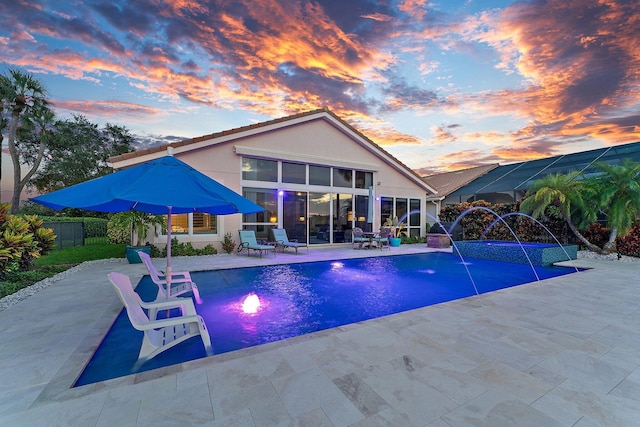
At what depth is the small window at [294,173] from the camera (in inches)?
554

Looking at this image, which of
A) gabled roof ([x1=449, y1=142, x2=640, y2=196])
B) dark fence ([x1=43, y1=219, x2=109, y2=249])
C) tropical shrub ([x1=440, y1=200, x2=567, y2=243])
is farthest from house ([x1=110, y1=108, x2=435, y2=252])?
dark fence ([x1=43, y1=219, x2=109, y2=249])

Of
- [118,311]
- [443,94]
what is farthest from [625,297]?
[443,94]

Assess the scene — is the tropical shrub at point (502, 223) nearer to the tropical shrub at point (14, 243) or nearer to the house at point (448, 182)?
the house at point (448, 182)

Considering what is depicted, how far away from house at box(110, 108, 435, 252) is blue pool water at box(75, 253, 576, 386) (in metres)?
3.90

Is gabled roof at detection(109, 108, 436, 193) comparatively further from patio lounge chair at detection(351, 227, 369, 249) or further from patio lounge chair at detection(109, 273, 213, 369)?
patio lounge chair at detection(109, 273, 213, 369)

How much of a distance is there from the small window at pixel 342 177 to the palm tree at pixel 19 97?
23862mm

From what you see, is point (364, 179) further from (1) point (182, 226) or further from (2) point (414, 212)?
(1) point (182, 226)

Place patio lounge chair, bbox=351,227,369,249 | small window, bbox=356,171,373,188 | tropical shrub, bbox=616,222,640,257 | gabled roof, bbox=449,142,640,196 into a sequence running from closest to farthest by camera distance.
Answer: tropical shrub, bbox=616,222,640,257 < patio lounge chair, bbox=351,227,369,249 < gabled roof, bbox=449,142,640,196 < small window, bbox=356,171,373,188

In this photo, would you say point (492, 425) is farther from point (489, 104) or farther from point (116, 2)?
point (489, 104)

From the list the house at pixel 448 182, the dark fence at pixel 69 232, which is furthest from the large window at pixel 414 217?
the dark fence at pixel 69 232

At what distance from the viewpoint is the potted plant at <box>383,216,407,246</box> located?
635 inches

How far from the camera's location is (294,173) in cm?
1434

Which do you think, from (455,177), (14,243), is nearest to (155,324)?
(14,243)

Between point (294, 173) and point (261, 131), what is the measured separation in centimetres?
269
